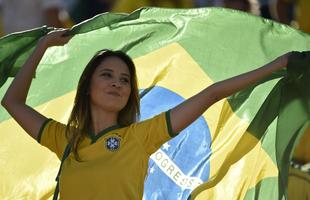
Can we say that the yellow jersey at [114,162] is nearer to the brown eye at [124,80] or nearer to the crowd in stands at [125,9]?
the brown eye at [124,80]

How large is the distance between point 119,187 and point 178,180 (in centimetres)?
109

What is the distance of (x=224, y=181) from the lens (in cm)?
605

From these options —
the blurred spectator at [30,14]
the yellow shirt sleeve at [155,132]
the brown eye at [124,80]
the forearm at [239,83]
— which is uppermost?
the blurred spectator at [30,14]

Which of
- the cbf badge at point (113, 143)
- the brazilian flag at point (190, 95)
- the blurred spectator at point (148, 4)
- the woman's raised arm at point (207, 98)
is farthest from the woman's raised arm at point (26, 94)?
the blurred spectator at point (148, 4)

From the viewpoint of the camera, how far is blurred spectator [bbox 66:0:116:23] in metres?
11.2

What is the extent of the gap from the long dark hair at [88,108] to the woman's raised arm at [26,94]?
0.56 ft

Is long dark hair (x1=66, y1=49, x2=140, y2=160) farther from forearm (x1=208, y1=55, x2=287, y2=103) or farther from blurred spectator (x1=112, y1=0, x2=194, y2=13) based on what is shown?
blurred spectator (x1=112, y1=0, x2=194, y2=13)

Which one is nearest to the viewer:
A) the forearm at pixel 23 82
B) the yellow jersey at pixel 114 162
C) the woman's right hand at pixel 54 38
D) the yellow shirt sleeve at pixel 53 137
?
the yellow jersey at pixel 114 162

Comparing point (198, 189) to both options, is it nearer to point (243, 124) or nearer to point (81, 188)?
point (243, 124)

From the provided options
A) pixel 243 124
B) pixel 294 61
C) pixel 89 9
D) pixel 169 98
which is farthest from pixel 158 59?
pixel 89 9

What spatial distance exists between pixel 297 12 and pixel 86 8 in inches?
102

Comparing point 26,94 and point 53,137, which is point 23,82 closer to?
point 26,94

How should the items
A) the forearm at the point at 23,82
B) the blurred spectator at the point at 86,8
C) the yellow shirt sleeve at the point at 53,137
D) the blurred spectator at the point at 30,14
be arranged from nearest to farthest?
1. the yellow shirt sleeve at the point at 53,137
2. the forearm at the point at 23,82
3. the blurred spectator at the point at 30,14
4. the blurred spectator at the point at 86,8

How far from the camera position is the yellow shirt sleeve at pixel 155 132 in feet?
17.1
